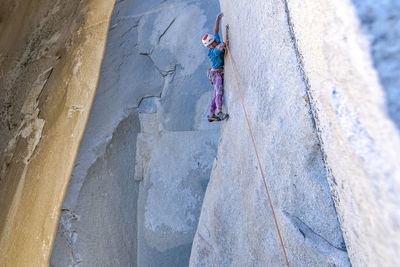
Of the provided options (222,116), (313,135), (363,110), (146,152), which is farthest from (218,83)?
(363,110)

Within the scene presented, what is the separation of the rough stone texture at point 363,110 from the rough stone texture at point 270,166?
11.4 inches

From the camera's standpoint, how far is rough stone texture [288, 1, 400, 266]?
0.55m

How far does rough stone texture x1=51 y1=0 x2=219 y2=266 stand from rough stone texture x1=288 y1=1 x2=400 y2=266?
255 cm

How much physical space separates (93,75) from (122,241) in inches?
78.7

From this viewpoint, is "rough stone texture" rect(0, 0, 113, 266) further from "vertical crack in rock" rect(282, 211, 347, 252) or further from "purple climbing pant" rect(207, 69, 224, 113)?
"vertical crack in rock" rect(282, 211, 347, 252)

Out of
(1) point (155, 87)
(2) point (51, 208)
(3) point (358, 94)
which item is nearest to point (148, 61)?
(1) point (155, 87)

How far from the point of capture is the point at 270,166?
1490mm

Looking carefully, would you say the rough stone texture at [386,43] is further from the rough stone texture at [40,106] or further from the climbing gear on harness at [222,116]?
the rough stone texture at [40,106]

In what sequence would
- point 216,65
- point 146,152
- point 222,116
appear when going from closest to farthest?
1. point 222,116
2. point 216,65
3. point 146,152

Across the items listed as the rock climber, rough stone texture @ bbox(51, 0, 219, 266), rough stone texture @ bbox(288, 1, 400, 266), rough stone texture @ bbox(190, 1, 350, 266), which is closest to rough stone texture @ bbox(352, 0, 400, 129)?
rough stone texture @ bbox(288, 1, 400, 266)

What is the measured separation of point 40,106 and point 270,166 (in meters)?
3.26

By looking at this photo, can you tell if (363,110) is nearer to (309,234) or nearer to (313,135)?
(313,135)

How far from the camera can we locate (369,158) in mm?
606

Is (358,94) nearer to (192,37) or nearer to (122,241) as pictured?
(122,241)
